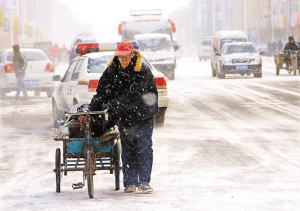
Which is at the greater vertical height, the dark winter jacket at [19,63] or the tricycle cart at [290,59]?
the dark winter jacket at [19,63]

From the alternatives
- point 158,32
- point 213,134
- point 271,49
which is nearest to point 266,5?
point 271,49

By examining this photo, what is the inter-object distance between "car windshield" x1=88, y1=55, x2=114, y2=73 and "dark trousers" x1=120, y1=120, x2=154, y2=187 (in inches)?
182

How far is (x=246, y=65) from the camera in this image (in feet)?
84.5

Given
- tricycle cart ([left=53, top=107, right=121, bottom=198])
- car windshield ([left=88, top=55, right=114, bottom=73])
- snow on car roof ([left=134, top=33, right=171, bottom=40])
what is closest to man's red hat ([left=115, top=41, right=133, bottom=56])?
tricycle cart ([left=53, top=107, right=121, bottom=198])

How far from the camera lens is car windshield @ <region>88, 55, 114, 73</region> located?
10.7 metres

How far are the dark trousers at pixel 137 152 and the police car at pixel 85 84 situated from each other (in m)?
4.17

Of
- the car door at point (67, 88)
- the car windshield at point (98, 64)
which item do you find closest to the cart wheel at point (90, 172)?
the car windshield at point (98, 64)

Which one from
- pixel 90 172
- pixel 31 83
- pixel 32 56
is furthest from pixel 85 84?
pixel 32 56

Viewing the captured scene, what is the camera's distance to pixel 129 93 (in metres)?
6.05

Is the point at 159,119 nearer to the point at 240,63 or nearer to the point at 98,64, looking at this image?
the point at 98,64

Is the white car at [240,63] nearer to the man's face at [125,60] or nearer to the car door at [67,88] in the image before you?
the car door at [67,88]

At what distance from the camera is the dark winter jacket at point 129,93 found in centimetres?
603

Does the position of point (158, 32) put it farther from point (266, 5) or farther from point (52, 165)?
point (266, 5)

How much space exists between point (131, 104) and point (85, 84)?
4546 mm
